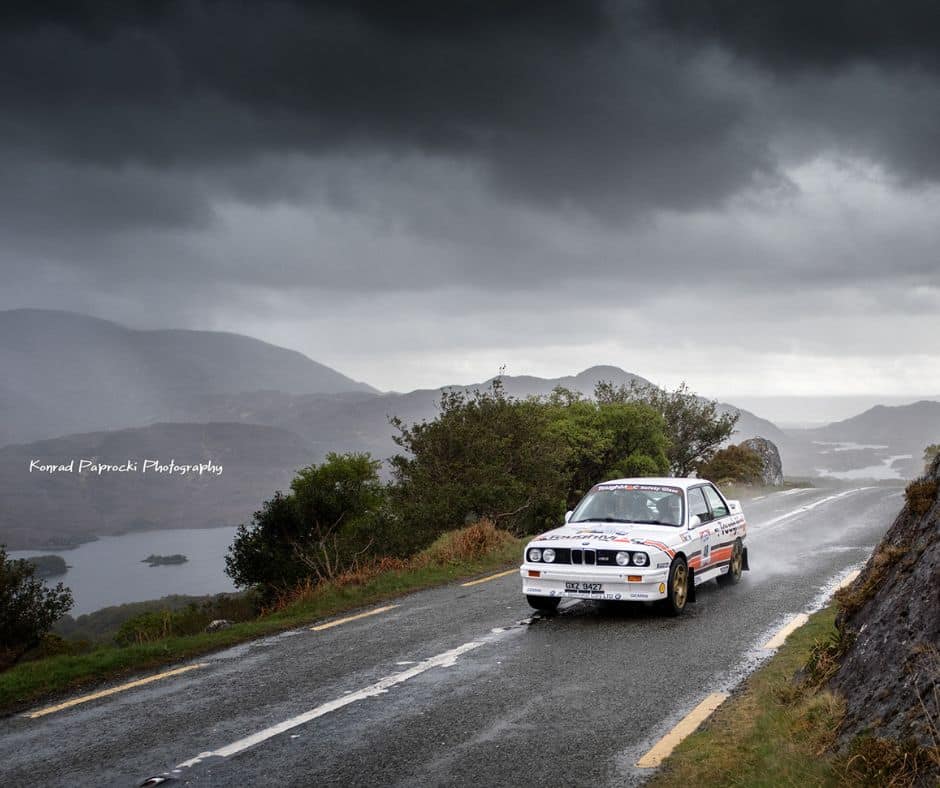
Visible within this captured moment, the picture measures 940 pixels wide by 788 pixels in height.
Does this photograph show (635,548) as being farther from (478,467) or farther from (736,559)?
(478,467)

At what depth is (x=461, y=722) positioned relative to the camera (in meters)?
6.52

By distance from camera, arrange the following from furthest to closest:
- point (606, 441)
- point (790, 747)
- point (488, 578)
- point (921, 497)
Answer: point (606, 441) < point (488, 578) < point (921, 497) < point (790, 747)

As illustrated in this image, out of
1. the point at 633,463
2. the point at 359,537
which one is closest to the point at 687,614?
the point at 359,537

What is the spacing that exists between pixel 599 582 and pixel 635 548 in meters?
0.57

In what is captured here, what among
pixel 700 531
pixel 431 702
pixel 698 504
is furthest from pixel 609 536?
pixel 431 702

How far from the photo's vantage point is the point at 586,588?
10.2 metres

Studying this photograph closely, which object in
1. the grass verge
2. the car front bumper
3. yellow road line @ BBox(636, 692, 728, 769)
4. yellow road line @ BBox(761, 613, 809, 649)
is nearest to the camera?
the grass verge

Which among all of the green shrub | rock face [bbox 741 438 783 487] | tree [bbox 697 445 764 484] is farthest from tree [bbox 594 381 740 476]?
the green shrub

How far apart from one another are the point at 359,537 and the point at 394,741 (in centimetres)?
1343

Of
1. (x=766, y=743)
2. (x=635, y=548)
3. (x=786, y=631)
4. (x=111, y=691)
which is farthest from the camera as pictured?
(x=635, y=548)

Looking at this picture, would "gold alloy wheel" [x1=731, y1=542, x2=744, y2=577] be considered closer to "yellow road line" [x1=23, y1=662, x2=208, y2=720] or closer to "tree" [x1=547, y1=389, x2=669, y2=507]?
"yellow road line" [x1=23, y1=662, x2=208, y2=720]

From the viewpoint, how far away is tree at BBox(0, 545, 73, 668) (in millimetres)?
18734

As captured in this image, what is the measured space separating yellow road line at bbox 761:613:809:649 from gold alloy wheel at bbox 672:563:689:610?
1259 millimetres

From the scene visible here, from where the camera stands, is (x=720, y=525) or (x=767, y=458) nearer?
(x=720, y=525)
